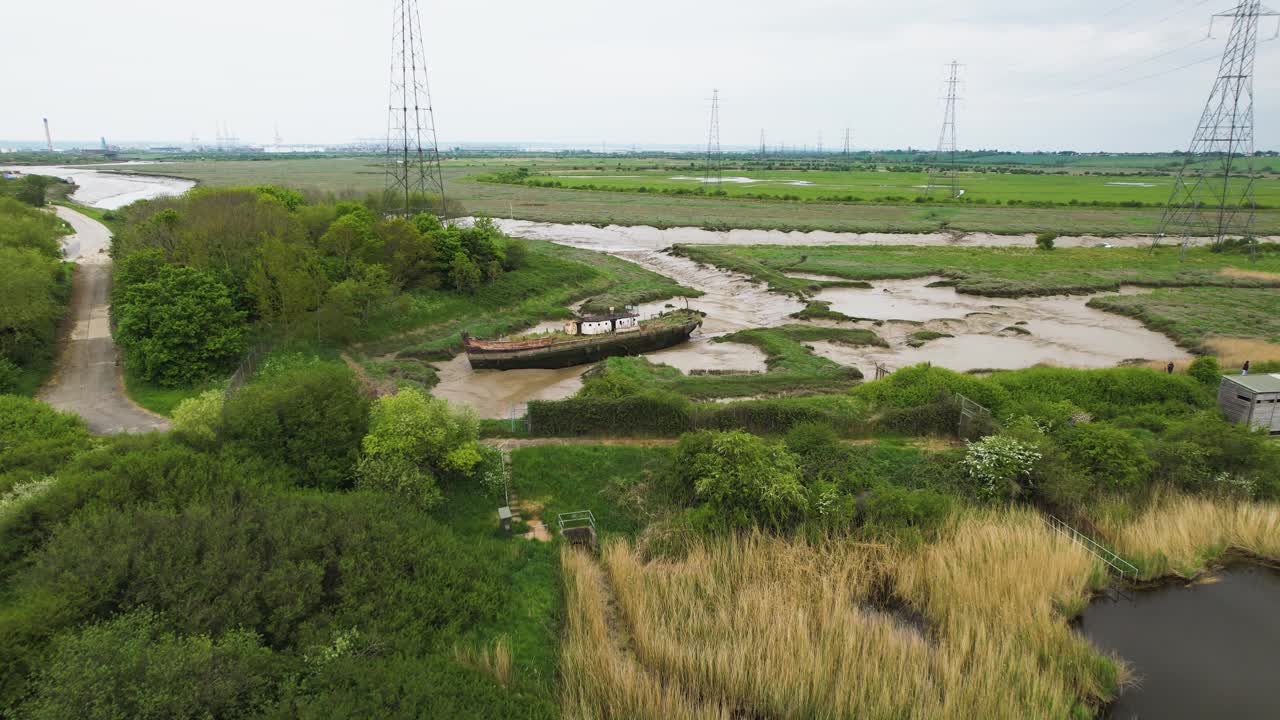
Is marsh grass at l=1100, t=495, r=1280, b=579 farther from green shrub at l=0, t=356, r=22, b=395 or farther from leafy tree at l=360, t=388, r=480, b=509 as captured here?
green shrub at l=0, t=356, r=22, b=395

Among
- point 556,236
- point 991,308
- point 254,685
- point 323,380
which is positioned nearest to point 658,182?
point 556,236

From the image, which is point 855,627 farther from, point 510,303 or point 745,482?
point 510,303

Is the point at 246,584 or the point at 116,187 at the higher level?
the point at 116,187

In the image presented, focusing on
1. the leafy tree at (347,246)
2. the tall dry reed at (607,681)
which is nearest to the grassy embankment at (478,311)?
the leafy tree at (347,246)

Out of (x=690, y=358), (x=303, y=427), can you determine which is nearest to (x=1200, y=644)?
(x=690, y=358)

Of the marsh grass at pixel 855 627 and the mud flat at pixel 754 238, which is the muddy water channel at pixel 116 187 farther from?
the marsh grass at pixel 855 627

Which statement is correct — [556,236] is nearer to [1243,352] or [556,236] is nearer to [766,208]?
[766,208]

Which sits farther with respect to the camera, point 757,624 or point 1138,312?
point 1138,312
